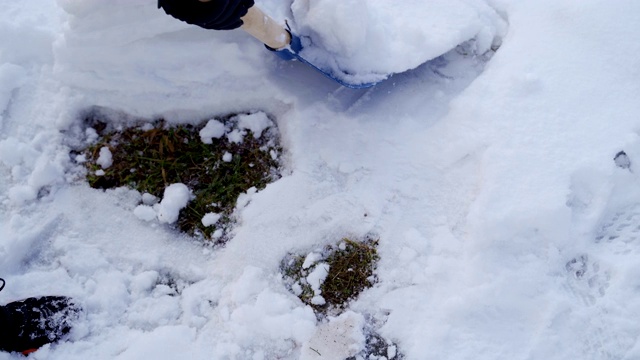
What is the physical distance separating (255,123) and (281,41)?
0.39m

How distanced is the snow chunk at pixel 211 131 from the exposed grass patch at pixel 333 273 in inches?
23.5

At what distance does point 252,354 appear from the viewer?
5.90ft

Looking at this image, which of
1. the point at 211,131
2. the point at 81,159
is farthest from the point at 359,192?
the point at 81,159

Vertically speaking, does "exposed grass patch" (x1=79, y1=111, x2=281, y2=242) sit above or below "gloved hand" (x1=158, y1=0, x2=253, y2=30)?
below

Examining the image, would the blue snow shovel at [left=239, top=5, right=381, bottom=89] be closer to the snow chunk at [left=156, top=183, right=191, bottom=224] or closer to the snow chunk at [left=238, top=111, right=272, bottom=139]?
the snow chunk at [left=238, top=111, right=272, bottom=139]

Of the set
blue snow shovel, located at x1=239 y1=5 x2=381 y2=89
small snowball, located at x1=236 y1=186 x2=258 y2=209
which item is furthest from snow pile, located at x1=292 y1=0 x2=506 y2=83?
small snowball, located at x1=236 y1=186 x2=258 y2=209

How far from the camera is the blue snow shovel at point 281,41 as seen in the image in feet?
5.87

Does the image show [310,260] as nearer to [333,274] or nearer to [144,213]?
[333,274]

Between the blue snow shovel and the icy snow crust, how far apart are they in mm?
102

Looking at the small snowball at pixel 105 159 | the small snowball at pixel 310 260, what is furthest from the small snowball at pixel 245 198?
the small snowball at pixel 105 159

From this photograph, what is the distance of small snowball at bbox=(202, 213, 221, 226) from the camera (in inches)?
79.6

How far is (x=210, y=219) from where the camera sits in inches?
79.7

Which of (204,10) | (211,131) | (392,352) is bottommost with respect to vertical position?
(392,352)

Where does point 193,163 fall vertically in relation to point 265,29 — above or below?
below
